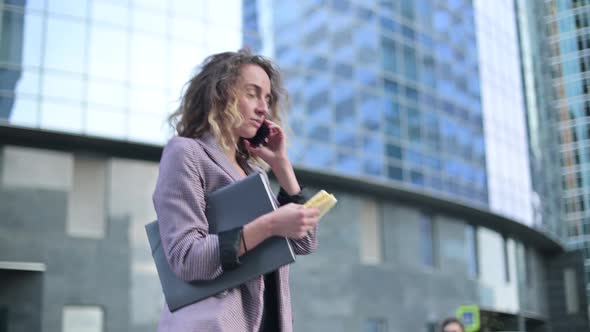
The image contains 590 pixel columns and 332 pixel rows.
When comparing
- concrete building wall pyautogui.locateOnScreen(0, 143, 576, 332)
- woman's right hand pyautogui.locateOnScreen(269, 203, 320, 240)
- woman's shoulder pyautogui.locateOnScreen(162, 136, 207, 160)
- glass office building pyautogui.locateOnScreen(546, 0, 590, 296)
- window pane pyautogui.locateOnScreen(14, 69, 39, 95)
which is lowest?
woman's right hand pyautogui.locateOnScreen(269, 203, 320, 240)

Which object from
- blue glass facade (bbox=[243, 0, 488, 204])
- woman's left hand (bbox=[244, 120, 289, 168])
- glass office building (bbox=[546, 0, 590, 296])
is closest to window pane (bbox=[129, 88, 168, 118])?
blue glass facade (bbox=[243, 0, 488, 204])

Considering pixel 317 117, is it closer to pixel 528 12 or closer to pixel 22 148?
pixel 22 148

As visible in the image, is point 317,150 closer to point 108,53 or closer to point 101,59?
point 108,53

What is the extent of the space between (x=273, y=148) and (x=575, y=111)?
266 ft

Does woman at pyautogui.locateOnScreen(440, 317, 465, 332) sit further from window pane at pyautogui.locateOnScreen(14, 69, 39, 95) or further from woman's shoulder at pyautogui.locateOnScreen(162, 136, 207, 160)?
window pane at pyautogui.locateOnScreen(14, 69, 39, 95)

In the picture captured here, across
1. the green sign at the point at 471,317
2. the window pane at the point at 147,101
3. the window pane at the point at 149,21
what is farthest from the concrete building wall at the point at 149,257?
the green sign at the point at 471,317

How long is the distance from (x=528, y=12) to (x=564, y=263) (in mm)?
12417

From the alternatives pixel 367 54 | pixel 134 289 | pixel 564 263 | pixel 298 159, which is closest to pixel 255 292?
pixel 134 289

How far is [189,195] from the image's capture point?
240 cm

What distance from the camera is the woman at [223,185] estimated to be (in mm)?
2287

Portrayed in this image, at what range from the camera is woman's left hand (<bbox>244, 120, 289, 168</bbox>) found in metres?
2.77

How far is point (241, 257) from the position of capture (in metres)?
2.32

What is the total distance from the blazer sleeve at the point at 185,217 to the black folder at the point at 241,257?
3cm

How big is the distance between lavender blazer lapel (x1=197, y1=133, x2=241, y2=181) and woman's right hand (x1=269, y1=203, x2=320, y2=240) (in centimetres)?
31
